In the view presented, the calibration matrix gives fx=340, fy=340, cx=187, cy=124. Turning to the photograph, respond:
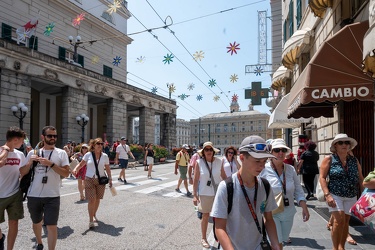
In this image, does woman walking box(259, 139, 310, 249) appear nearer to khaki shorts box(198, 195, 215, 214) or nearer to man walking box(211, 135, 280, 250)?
khaki shorts box(198, 195, 215, 214)

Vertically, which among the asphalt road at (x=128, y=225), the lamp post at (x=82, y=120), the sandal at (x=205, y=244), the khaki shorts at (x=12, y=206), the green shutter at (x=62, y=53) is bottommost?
the asphalt road at (x=128, y=225)

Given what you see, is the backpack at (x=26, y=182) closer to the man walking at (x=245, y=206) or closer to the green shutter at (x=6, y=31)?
the man walking at (x=245, y=206)

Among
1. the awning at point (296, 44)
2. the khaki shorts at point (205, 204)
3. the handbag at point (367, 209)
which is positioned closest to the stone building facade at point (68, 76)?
the awning at point (296, 44)

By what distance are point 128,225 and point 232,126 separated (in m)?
114

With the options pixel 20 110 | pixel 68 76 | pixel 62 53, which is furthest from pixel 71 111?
pixel 62 53

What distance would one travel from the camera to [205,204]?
5938mm

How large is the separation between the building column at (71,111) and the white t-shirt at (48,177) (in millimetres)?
20505

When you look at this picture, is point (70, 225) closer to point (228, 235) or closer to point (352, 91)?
point (228, 235)

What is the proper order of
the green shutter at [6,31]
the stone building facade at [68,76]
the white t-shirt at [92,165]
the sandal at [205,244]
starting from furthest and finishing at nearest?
the green shutter at [6,31]
the stone building facade at [68,76]
the white t-shirt at [92,165]
the sandal at [205,244]

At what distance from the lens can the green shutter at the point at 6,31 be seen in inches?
922

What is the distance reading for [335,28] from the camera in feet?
29.1

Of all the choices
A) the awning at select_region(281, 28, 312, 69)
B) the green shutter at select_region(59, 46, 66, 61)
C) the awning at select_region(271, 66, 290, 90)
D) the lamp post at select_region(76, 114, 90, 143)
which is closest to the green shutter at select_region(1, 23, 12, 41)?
the green shutter at select_region(59, 46, 66, 61)

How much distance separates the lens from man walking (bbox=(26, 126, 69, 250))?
4746 millimetres

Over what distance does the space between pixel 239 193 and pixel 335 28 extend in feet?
25.2
